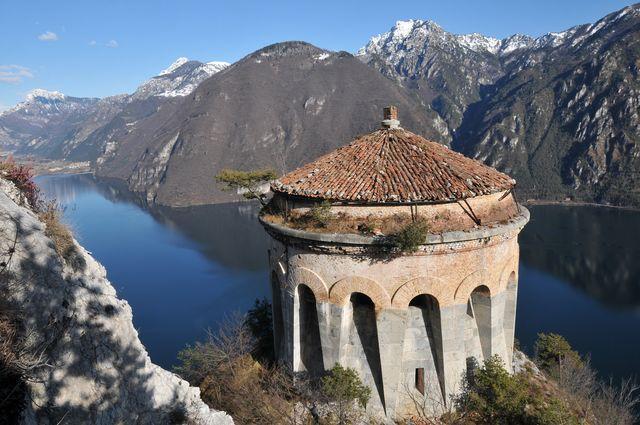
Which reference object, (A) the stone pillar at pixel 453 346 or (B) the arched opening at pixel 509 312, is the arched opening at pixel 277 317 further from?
(B) the arched opening at pixel 509 312

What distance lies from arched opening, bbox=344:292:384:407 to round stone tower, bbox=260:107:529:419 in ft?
0.08

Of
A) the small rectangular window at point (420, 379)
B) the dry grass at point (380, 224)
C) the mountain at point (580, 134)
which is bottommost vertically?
the small rectangular window at point (420, 379)

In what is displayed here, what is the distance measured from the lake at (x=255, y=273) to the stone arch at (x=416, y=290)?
911cm

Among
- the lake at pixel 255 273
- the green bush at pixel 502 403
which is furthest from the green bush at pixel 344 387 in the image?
the lake at pixel 255 273

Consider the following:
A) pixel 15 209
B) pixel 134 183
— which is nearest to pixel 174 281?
pixel 15 209

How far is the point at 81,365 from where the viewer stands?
850 centimetres

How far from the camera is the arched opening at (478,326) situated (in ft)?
38.1

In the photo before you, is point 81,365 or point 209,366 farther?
point 209,366

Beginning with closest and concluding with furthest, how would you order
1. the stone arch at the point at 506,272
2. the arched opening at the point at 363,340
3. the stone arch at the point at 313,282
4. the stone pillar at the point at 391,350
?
the stone pillar at the point at 391,350 < the stone arch at the point at 313,282 < the arched opening at the point at 363,340 < the stone arch at the point at 506,272

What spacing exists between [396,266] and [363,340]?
7.92 feet

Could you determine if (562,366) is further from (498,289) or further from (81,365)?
(81,365)

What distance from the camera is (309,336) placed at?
12375 millimetres

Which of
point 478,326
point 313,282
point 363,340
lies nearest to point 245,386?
point 363,340

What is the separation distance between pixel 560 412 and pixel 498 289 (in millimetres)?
3038
